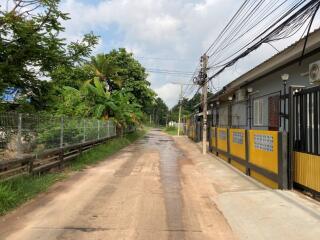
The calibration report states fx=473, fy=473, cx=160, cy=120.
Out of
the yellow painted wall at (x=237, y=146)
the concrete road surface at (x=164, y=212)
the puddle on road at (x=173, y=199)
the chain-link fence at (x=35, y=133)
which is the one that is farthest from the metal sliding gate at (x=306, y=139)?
the chain-link fence at (x=35, y=133)

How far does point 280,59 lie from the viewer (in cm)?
1608

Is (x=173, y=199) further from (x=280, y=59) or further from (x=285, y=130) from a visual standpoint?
(x=280, y=59)

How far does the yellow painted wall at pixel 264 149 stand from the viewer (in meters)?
12.0

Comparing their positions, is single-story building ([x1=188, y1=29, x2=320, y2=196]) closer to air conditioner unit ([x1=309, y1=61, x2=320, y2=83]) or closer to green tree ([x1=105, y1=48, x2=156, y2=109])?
air conditioner unit ([x1=309, y1=61, x2=320, y2=83])

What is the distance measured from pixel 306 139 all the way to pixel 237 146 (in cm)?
663

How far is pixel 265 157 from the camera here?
1292cm

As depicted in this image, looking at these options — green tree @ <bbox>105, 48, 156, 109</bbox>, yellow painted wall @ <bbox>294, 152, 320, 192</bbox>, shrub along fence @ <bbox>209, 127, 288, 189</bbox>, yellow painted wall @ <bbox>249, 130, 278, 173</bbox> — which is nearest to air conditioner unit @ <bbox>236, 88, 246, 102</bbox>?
shrub along fence @ <bbox>209, 127, 288, 189</bbox>

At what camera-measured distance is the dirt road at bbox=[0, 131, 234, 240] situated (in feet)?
24.8

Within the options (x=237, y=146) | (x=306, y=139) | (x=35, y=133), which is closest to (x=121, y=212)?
(x=306, y=139)

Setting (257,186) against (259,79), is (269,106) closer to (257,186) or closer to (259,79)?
(259,79)

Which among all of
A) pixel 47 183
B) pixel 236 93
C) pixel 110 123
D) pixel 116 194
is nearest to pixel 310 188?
pixel 116 194

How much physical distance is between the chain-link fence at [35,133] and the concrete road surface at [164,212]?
1.51 m

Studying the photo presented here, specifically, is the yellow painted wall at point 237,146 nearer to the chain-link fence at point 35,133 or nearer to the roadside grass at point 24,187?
the roadside grass at point 24,187

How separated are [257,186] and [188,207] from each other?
11.6 ft
